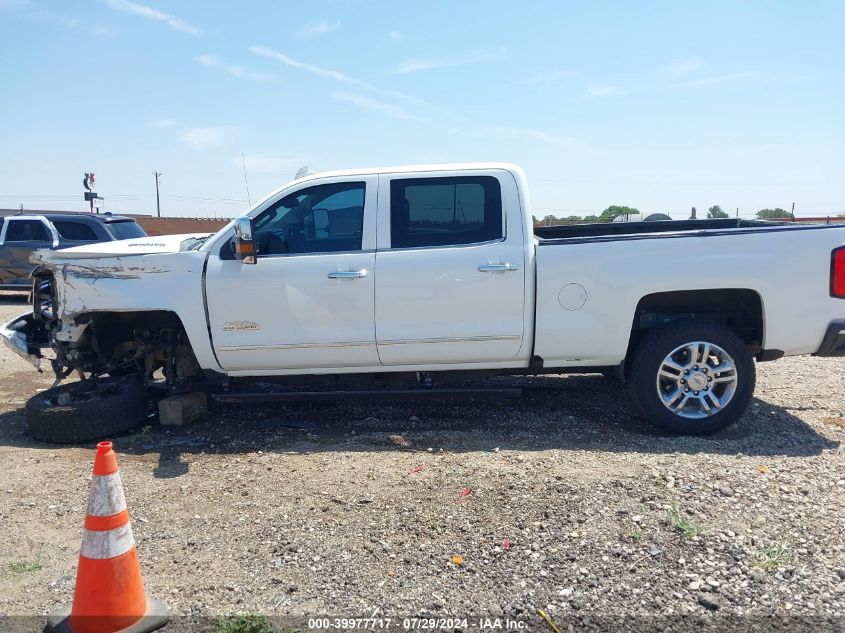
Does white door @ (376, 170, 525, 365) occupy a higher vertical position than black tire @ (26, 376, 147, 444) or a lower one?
higher

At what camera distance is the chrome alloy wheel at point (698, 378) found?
16.2 feet

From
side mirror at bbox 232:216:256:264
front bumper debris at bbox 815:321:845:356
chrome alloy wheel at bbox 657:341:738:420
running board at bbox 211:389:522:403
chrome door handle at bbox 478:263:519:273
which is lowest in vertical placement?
running board at bbox 211:389:522:403

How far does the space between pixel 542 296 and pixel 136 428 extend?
3405 millimetres

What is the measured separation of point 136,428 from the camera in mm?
5406

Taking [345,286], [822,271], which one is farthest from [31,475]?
[822,271]

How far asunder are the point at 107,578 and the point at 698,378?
406 cm

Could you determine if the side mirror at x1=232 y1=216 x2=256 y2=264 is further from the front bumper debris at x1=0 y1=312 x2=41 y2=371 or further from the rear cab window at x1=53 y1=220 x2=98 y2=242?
the rear cab window at x1=53 y1=220 x2=98 y2=242

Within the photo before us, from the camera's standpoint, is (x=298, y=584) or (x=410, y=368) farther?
(x=410, y=368)

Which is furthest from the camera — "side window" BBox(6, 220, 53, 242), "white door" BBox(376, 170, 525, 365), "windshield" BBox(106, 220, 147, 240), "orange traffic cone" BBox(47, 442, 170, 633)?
"side window" BBox(6, 220, 53, 242)

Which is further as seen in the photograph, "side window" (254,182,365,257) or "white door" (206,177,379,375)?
"side window" (254,182,365,257)

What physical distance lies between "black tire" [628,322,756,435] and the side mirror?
2992 millimetres

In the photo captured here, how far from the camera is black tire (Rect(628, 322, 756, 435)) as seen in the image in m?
4.90

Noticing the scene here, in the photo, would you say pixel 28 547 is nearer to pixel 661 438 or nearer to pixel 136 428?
pixel 136 428

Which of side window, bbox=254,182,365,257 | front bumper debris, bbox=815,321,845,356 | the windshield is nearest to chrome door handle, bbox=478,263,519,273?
side window, bbox=254,182,365,257
